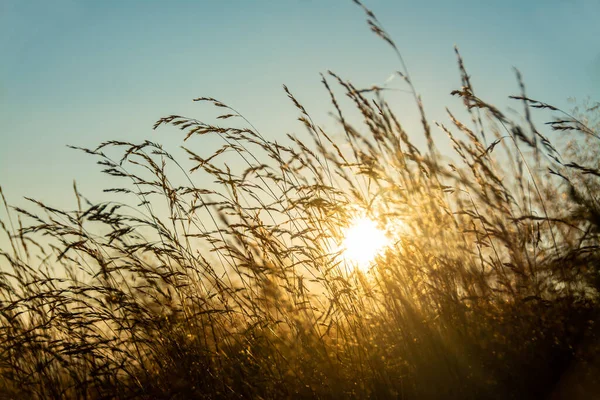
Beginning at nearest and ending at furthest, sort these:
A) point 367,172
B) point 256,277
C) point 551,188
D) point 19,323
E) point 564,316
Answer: point 564,316
point 367,172
point 256,277
point 551,188
point 19,323

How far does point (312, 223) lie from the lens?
233 cm

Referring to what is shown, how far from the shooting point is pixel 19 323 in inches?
108

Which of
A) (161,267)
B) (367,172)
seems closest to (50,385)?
(161,267)

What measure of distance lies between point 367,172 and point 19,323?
2377mm

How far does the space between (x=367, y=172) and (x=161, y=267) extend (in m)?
1.18

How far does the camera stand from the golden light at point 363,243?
6.84 ft

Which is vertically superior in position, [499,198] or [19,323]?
[19,323]

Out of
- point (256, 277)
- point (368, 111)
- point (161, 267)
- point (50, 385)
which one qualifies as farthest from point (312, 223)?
point (50, 385)

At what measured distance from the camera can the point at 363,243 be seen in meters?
2.17

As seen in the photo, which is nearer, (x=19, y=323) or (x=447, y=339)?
(x=447, y=339)

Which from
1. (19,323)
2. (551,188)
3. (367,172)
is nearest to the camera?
(367,172)

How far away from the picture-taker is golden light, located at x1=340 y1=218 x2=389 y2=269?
2086 mm

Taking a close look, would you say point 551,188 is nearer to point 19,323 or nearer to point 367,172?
point 367,172

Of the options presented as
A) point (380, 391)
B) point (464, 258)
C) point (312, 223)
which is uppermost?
point (312, 223)
